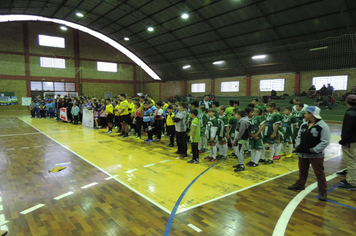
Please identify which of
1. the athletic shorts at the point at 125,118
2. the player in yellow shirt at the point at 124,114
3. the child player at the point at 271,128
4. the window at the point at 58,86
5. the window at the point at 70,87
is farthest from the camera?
the window at the point at 70,87

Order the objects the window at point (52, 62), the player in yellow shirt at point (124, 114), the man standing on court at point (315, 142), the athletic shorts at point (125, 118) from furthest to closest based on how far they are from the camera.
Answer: the window at point (52, 62)
the athletic shorts at point (125, 118)
the player in yellow shirt at point (124, 114)
the man standing on court at point (315, 142)

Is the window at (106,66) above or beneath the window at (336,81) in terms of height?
above

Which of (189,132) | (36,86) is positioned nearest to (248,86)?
(189,132)

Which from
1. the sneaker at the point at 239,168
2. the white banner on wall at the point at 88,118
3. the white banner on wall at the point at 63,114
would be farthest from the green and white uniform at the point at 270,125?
the white banner on wall at the point at 63,114

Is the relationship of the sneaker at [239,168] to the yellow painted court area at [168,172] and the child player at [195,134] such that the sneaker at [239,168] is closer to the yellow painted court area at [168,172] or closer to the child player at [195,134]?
the yellow painted court area at [168,172]

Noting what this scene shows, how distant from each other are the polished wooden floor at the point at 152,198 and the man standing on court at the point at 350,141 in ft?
0.98

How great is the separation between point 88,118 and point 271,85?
711 inches

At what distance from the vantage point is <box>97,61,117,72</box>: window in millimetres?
28391

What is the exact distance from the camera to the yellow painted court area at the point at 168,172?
3882mm

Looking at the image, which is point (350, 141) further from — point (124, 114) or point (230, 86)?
point (230, 86)

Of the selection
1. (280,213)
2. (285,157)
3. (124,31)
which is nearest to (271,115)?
(285,157)

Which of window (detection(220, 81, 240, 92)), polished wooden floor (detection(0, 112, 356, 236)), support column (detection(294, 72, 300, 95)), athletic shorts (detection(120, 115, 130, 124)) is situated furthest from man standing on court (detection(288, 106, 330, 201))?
window (detection(220, 81, 240, 92))

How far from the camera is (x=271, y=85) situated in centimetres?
2189

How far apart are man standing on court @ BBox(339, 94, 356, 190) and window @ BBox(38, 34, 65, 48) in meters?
29.1
